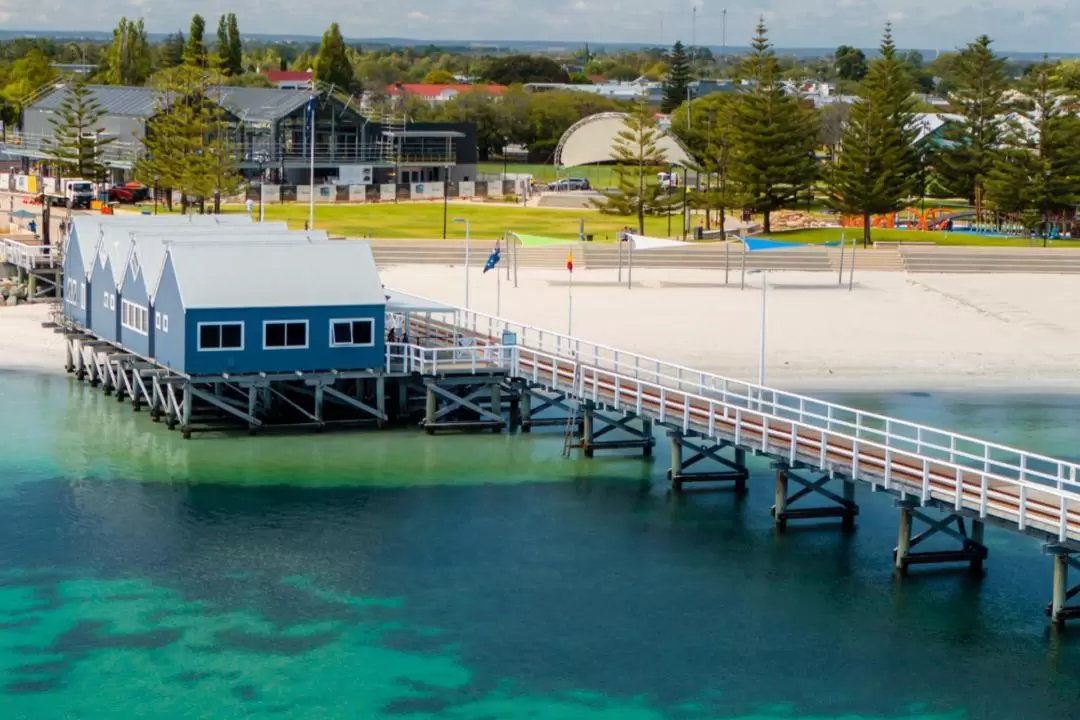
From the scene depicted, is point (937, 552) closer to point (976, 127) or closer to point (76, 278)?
point (76, 278)

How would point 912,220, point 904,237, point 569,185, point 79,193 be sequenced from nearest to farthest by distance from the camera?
point 904,237, point 79,193, point 912,220, point 569,185

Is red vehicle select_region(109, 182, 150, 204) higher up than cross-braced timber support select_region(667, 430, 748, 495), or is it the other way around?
red vehicle select_region(109, 182, 150, 204)

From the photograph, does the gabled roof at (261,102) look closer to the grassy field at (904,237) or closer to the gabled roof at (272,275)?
the grassy field at (904,237)

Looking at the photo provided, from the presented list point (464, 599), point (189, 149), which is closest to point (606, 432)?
point (464, 599)

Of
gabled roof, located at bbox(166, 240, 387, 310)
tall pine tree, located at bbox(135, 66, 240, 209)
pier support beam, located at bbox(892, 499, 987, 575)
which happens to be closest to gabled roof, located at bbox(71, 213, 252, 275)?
gabled roof, located at bbox(166, 240, 387, 310)

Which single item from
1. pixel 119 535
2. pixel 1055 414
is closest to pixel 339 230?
pixel 1055 414

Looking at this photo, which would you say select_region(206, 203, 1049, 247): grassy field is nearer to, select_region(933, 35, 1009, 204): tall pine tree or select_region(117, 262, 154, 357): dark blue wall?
select_region(933, 35, 1009, 204): tall pine tree
